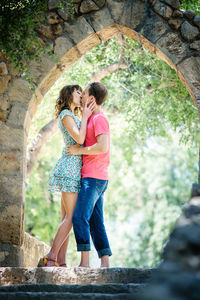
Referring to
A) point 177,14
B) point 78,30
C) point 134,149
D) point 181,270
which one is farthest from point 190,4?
point 134,149

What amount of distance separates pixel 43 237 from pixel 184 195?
655 cm

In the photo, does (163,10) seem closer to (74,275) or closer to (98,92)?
(98,92)

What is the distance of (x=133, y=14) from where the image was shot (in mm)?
4246

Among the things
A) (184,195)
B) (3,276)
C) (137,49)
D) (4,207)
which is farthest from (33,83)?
(184,195)

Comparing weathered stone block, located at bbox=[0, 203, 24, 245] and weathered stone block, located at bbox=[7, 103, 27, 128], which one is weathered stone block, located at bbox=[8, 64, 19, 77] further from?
weathered stone block, located at bbox=[0, 203, 24, 245]

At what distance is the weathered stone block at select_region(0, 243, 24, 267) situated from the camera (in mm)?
3748

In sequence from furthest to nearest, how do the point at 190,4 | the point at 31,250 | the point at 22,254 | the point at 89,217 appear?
the point at 190,4, the point at 31,250, the point at 22,254, the point at 89,217

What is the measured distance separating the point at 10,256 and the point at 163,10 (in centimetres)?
273

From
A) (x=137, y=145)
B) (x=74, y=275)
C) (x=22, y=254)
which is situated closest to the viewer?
(x=74, y=275)

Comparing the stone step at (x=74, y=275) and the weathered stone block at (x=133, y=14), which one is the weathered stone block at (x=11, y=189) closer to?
the stone step at (x=74, y=275)

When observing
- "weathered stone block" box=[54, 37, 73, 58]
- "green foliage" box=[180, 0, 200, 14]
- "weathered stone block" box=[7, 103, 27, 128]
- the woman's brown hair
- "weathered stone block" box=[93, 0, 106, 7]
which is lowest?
"weathered stone block" box=[7, 103, 27, 128]

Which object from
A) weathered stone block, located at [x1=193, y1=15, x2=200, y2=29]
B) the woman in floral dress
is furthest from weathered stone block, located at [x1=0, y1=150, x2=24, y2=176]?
weathered stone block, located at [x1=193, y1=15, x2=200, y2=29]

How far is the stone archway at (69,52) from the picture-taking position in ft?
12.9

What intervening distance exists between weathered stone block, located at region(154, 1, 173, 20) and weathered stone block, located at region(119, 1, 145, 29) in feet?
0.48
